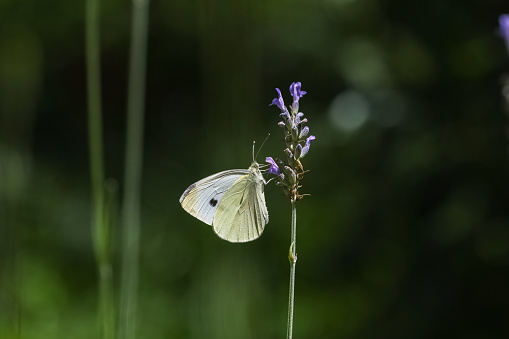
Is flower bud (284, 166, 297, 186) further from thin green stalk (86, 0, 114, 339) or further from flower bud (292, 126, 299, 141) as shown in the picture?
thin green stalk (86, 0, 114, 339)

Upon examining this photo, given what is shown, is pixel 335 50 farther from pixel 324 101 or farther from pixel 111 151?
pixel 111 151

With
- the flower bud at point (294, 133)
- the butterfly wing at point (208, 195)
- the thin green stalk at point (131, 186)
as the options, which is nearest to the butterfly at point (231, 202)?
the butterfly wing at point (208, 195)

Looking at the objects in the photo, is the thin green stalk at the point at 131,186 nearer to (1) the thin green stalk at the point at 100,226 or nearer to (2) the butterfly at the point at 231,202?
(1) the thin green stalk at the point at 100,226

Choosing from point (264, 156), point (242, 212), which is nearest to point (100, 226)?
point (242, 212)

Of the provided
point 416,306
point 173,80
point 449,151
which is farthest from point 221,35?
point 416,306

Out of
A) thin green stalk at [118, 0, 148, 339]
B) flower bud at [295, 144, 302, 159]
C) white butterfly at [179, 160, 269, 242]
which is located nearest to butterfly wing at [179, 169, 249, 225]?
white butterfly at [179, 160, 269, 242]

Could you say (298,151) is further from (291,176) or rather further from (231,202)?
(231,202)
